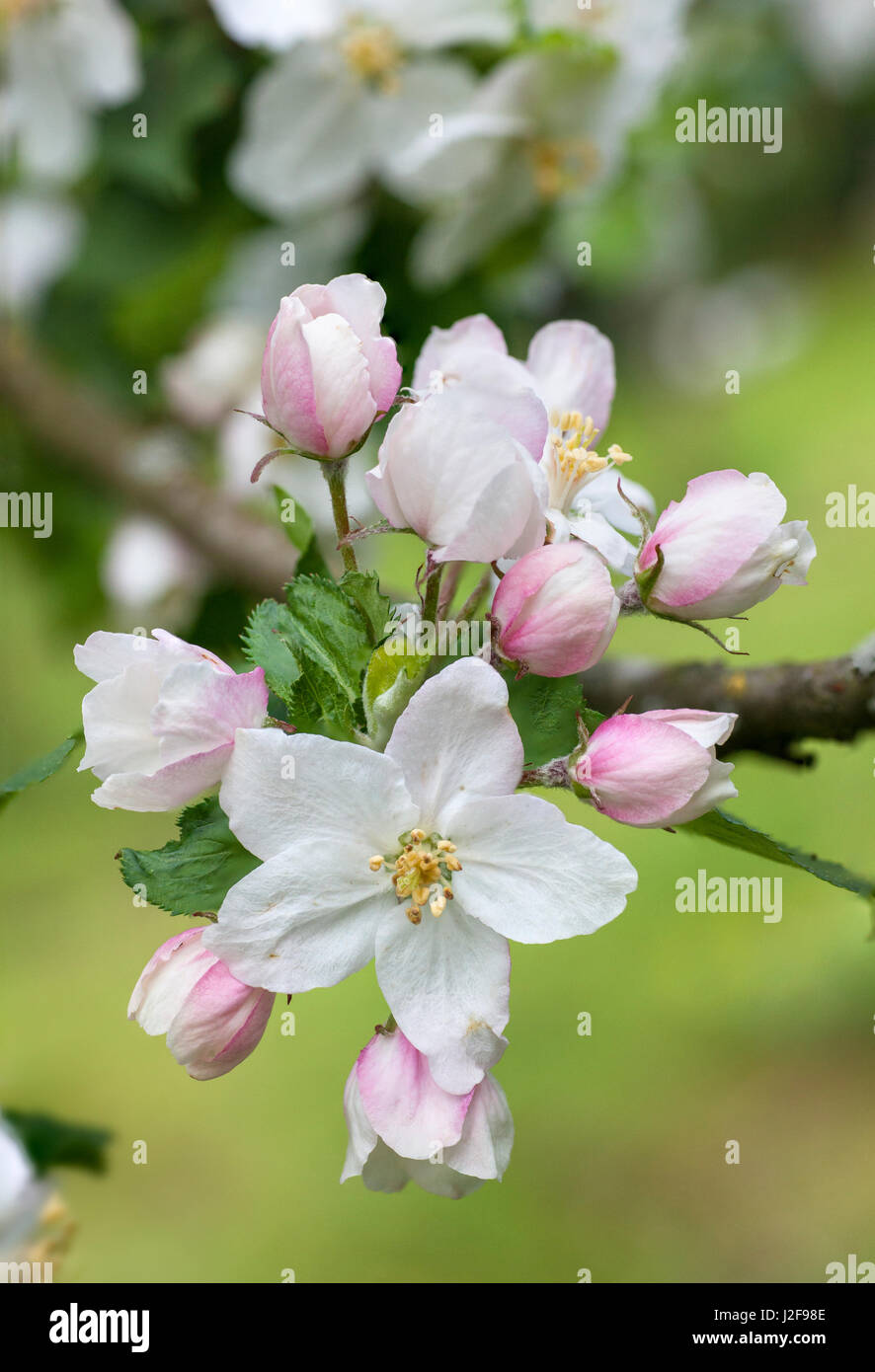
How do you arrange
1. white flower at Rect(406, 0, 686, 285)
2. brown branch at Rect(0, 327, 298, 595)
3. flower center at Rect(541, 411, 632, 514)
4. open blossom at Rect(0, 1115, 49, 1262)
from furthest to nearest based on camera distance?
1. brown branch at Rect(0, 327, 298, 595)
2. white flower at Rect(406, 0, 686, 285)
3. open blossom at Rect(0, 1115, 49, 1262)
4. flower center at Rect(541, 411, 632, 514)

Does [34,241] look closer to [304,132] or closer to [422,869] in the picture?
[304,132]

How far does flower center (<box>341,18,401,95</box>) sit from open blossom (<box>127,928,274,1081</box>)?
98cm

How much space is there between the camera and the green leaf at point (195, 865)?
1.94ft

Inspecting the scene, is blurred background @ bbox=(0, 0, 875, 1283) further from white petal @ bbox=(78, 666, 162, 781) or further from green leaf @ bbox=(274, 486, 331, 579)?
Result: white petal @ bbox=(78, 666, 162, 781)

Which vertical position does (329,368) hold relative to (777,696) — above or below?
above

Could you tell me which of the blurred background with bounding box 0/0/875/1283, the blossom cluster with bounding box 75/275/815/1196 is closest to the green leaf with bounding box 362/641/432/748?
the blossom cluster with bounding box 75/275/815/1196

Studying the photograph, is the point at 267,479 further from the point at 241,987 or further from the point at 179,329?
the point at 241,987

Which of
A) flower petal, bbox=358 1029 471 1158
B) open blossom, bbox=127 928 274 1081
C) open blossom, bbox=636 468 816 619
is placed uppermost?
open blossom, bbox=636 468 816 619

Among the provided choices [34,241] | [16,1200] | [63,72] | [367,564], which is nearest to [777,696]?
[16,1200]

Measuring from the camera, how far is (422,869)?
56cm

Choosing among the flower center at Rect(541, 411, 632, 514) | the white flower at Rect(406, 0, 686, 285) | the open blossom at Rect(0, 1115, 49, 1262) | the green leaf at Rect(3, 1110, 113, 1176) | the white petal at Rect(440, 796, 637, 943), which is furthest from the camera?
the white flower at Rect(406, 0, 686, 285)

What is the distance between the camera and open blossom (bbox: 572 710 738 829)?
0.53 metres

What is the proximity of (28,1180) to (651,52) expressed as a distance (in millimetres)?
1173

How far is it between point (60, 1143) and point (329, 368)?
0.70m
